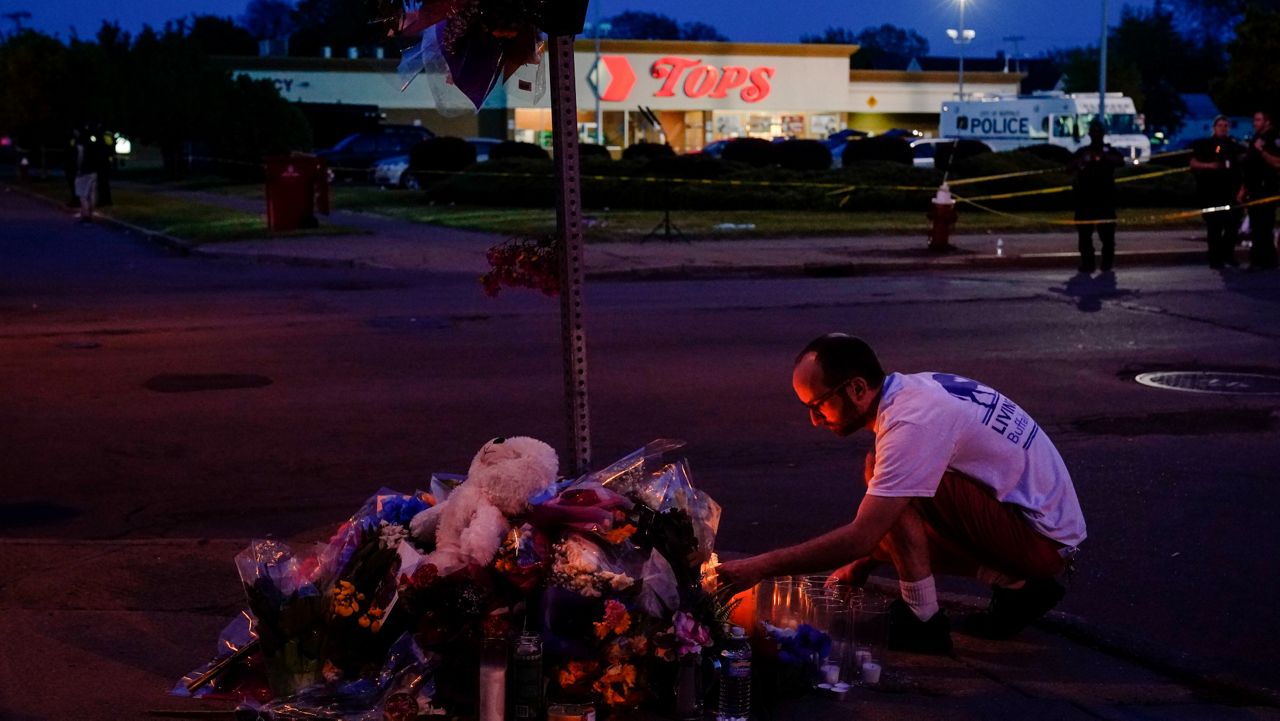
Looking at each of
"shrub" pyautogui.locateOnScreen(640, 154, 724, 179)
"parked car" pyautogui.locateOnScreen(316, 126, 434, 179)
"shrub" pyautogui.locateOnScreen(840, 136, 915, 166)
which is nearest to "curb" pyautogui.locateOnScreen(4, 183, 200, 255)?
"parked car" pyautogui.locateOnScreen(316, 126, 434, 179)

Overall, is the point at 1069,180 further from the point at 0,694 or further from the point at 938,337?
the point at 0,694

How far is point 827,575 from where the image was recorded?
589cm

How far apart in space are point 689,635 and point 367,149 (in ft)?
137

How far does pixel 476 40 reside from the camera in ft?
16.6

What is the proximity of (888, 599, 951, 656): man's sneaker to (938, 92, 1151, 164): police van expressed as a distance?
43.6 m

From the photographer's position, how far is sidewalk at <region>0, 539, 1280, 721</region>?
4676 mm

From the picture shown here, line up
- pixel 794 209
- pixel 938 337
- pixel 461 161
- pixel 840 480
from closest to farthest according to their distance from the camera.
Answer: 1. pixel 840 480
2. pixel 938 337
3. pixel 794 209
4. pixel 461 161

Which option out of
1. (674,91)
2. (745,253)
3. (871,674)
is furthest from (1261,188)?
(674,91)

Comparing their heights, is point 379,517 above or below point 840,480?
above

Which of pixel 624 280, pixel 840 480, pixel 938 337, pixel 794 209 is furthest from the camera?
pixel 794 209

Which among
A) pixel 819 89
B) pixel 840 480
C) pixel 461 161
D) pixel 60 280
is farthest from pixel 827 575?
pixel 819 89

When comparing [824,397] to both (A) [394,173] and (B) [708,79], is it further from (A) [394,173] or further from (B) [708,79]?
(B) [708,79]

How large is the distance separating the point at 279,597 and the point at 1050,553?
2.59 meters

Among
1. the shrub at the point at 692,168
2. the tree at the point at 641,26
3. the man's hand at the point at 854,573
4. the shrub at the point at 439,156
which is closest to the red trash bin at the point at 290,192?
the shrub at the point at 692,168
